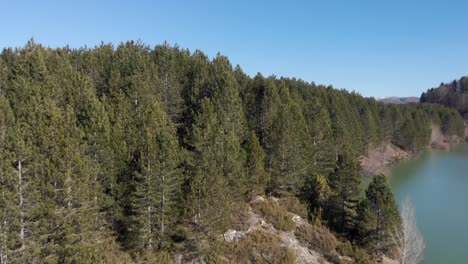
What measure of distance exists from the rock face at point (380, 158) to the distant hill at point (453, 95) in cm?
6587

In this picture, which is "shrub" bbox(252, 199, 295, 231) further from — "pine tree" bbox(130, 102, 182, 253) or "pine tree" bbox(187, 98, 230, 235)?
"pine tree" bbox(130, 102, 182, 253)

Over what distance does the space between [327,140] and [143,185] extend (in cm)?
2426

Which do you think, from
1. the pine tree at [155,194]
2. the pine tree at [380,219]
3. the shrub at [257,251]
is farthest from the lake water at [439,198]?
the pine tree at [155,194]

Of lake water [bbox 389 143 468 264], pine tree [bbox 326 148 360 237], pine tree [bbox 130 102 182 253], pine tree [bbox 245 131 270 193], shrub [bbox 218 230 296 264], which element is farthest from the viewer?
pine tree [bbox 326 148 360 237]

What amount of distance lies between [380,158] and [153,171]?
51.7m

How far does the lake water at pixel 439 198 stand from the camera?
83.1ft

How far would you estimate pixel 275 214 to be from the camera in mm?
24938

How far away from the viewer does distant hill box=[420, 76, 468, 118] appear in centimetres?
11656

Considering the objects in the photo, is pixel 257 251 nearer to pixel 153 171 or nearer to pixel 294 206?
pixel 294 206

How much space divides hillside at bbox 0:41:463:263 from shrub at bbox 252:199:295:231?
12cm

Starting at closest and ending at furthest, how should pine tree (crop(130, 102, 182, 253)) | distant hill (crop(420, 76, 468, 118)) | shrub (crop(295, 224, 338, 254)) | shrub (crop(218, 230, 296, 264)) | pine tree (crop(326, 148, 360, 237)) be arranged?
pine tree (crop(130, 102, 182, 253)) → shrub (crop(218, 230, 296, 264)) → shrub (crop(295, 224, 338, 254)) → pine tree (crop(326, 148, 360, 237)) → distant hill (crop(420, 76, 468, 118))

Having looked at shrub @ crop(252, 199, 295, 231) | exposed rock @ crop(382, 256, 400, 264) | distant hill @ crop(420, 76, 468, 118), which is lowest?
exposed rock @ crop(382, 256, 400, 264)

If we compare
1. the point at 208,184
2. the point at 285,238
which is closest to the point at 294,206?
the point at 285,238

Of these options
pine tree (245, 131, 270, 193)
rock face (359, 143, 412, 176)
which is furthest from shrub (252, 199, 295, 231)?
rock face (359, 143, 412, 176)
